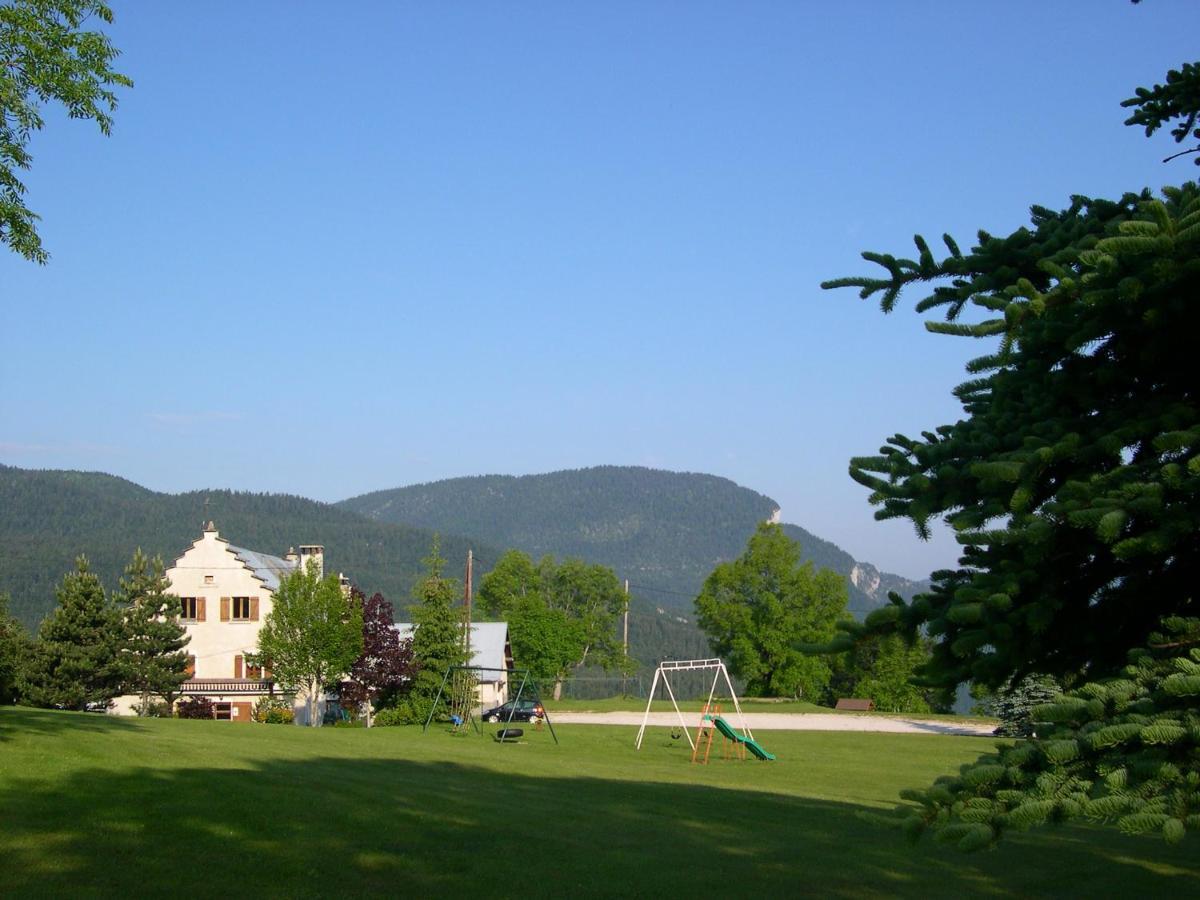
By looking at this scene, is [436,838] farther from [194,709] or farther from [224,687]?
[224,687]

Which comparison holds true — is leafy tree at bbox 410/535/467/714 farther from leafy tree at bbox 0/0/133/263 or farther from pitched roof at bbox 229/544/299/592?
leafy tree at bbox 0/0/133/263

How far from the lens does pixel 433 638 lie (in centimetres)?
4669

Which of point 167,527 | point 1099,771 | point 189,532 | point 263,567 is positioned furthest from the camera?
point 167,527

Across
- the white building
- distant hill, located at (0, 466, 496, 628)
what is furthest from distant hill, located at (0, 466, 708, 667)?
the white building

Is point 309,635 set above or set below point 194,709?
above

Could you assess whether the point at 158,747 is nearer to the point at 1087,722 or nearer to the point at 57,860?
the point at 57,860

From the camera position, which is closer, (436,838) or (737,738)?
(436,838)

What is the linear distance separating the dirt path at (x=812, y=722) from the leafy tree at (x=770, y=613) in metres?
12.2

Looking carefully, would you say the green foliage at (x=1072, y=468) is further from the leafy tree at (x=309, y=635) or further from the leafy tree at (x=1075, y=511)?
the leafy tree at (x=309, y=635)

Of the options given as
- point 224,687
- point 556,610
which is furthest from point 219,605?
point 556,610

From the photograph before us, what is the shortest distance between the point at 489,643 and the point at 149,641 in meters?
23.3

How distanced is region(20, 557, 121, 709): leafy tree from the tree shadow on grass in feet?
105

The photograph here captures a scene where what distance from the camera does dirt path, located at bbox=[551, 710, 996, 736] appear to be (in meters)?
50.7

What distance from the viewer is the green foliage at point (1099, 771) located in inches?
203
